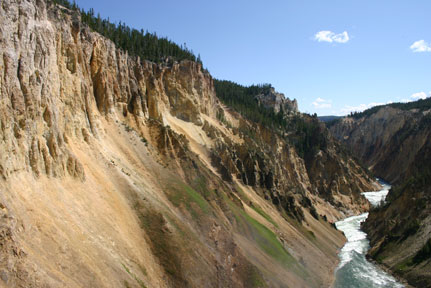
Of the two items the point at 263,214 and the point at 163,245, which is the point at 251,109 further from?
the point at 163,245

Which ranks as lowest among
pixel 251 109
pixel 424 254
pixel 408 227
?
pixel 424 254

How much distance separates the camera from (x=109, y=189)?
2452cm

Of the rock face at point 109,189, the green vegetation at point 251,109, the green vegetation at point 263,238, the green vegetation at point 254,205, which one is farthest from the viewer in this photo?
the green vegetation at point 251,109

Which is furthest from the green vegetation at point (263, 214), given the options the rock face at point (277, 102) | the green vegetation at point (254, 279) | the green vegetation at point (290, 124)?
the rock face at point (277, 102)

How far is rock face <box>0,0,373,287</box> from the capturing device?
16141 millimetres

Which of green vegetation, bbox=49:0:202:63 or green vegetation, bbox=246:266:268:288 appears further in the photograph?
green vegetation, bbox=49:0:202:63

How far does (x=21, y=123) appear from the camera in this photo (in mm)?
17578

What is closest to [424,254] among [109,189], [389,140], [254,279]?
[254,279]

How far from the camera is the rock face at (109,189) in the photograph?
53.0ft

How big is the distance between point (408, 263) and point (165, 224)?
107 feet

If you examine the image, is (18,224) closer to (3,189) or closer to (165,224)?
(3,189)

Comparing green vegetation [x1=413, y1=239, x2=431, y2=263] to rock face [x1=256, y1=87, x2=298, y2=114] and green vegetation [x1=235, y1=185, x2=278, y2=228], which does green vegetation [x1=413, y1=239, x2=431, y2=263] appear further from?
rock face [x1=256, y1=87, x2=298, y2=114]

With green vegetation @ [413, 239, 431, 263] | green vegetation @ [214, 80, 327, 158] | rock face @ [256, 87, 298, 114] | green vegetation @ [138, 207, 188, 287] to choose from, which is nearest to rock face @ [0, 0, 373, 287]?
green vegetation @ [138, 207, 188, 287]

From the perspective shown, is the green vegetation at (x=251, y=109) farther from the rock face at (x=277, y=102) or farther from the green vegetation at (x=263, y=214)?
the green vegetation at (x=263, y=214)
